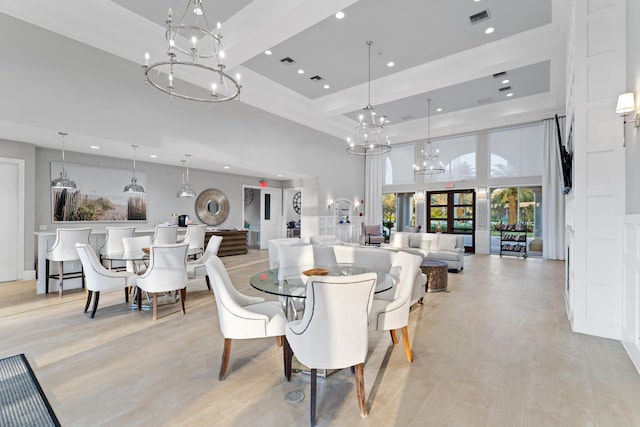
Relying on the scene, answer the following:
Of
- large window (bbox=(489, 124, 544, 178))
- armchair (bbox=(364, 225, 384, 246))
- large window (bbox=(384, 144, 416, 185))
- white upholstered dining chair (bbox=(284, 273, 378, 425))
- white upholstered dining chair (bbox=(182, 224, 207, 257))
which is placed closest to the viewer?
white upholstered dining chair (bbox=(284, 273, 378, 425))

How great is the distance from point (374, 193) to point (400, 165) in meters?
1.50

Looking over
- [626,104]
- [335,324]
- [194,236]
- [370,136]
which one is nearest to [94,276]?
[194,236]

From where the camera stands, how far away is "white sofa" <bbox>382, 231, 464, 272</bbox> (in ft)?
22.3

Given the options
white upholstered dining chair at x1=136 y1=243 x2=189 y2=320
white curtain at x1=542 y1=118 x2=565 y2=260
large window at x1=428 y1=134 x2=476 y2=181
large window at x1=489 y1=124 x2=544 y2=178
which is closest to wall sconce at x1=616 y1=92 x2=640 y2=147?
white upholstered dining chair at x1=136 y1=243 x2=189 y2=320

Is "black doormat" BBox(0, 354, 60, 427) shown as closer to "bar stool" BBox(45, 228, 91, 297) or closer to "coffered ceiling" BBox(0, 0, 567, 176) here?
"bar stool" BBox(45, 228, 91, 297)

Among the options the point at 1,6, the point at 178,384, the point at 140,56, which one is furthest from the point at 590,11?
the point at 1,6

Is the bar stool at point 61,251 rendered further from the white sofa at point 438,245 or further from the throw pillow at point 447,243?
the throw pillow at point 447,243

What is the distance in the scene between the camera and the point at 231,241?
30.5 ft

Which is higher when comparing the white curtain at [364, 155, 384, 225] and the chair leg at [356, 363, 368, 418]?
the white curtain at [364, 155, 384, 225]

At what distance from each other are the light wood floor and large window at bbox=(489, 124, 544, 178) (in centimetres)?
679

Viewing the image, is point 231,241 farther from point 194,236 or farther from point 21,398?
point 21,398

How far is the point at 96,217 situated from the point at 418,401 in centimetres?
782

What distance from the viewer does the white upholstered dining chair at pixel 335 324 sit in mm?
1840

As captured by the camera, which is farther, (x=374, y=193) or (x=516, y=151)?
(x=374, y=193)
